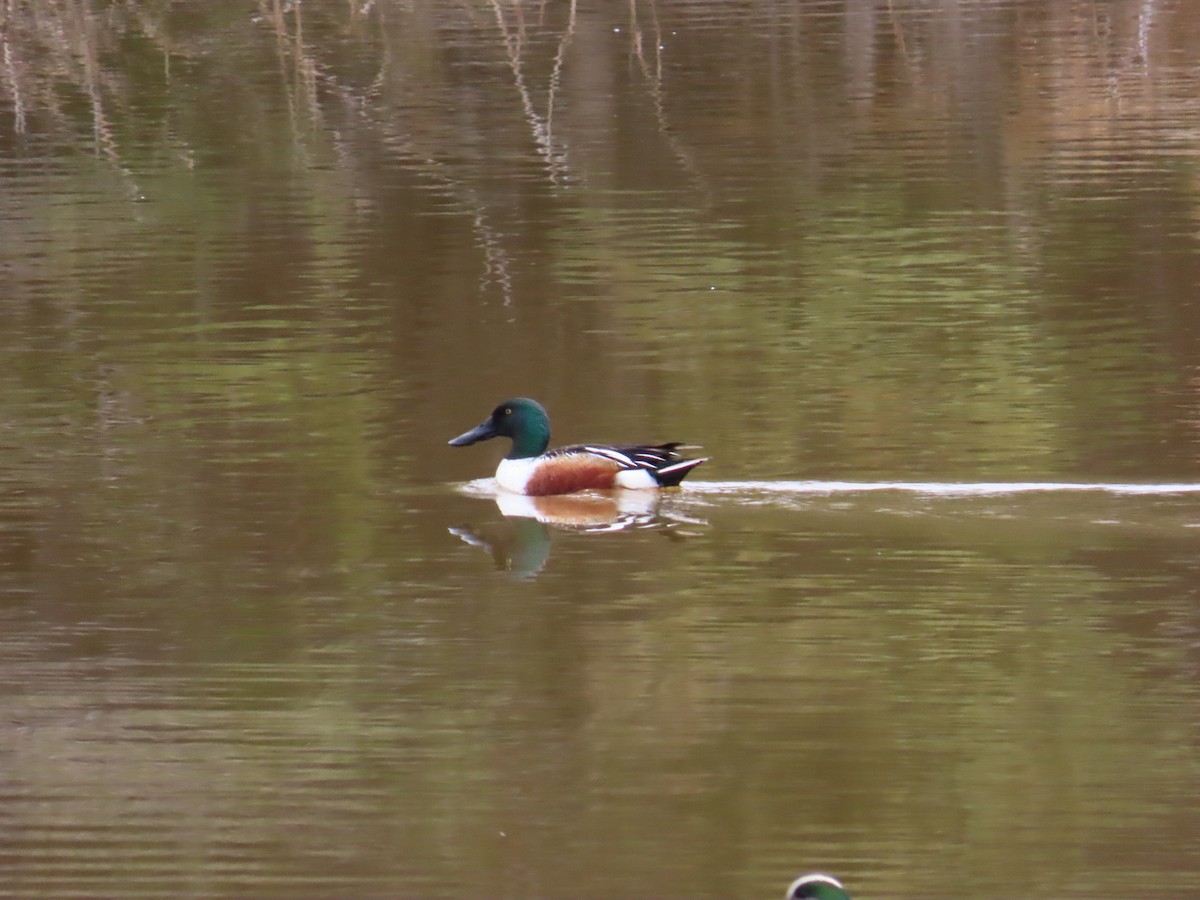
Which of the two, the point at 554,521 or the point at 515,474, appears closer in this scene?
the point at 554,521

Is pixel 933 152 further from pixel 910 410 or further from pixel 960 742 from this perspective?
pixel 960 742

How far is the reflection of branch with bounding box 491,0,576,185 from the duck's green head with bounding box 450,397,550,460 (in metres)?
6.40

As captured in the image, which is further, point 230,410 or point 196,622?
point 230,410

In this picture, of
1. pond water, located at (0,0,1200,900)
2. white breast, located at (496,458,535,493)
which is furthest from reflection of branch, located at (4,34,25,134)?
white breast, located at (496,458,535,493)

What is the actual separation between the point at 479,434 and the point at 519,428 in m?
0.21

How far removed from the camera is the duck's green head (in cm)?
986

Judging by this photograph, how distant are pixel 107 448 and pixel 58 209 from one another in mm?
6008

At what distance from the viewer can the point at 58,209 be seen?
15.8 m

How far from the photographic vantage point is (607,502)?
959 centimetres

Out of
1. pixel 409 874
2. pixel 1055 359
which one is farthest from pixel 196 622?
pixel 1055 359

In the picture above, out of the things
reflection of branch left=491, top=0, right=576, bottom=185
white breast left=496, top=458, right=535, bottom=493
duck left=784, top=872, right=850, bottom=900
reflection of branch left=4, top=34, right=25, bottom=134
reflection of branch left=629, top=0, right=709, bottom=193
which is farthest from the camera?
reflection of branch left=4, top=34, right=25, bottom=134

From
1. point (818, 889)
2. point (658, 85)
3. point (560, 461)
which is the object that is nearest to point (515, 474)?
point (560, 461)

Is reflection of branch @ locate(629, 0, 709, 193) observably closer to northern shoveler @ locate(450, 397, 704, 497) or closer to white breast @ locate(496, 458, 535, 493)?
northern shoveler @ locate(450, 397, 704, 497)

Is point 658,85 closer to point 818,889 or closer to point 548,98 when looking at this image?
point 548,98
